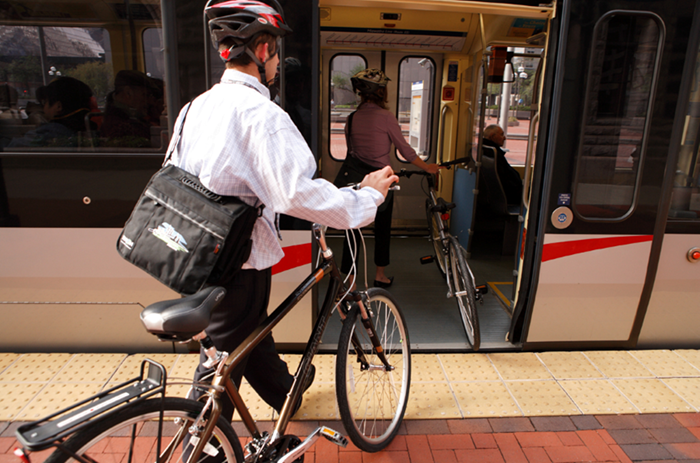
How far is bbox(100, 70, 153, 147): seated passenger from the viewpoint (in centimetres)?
272

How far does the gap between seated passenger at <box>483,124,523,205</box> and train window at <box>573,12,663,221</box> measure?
2426 mm

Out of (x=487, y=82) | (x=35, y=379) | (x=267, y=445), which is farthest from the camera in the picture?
(x=487, y=82)

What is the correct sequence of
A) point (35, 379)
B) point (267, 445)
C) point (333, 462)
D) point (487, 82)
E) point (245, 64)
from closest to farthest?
point (245, 64) < point (267, 445) < point (333, 462) < point (35, 379) < point (487, 82)

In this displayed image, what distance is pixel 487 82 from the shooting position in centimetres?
466

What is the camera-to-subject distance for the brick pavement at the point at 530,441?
7.90 feet

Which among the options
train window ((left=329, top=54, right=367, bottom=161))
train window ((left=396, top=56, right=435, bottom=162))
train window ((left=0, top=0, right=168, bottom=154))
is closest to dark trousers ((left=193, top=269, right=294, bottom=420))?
train window ((left=0, top=0, right=168, bottom=154))

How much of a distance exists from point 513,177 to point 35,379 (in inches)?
198

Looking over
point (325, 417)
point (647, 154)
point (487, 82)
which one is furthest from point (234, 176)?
point (487, 82)

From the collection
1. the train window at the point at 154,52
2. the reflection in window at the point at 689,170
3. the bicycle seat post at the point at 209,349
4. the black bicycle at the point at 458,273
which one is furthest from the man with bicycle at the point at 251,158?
the reflection in window at the point at 689,170

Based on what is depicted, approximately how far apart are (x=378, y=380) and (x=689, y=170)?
2.49 meters

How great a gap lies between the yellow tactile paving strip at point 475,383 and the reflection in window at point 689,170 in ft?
3.51

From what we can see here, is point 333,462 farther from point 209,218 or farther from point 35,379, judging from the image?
point 35,379

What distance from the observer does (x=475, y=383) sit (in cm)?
300

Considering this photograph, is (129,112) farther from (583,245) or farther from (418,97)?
(418,97)
